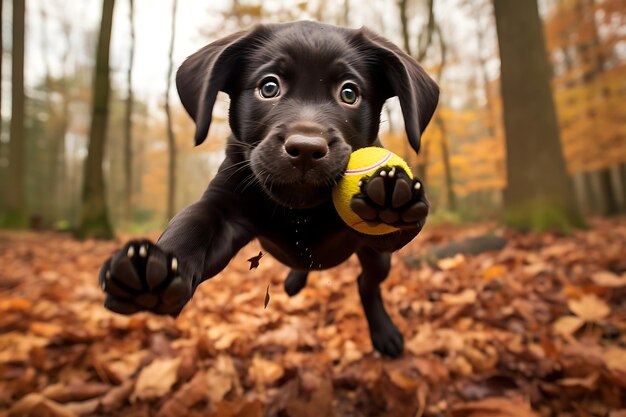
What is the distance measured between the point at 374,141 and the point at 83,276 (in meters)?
4.60

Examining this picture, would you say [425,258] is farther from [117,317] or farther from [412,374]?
[117,317]

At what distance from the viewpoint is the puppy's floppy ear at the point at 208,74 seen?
6.28ft

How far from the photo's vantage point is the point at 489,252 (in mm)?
5379

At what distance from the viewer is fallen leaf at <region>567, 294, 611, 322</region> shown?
9.55 feet

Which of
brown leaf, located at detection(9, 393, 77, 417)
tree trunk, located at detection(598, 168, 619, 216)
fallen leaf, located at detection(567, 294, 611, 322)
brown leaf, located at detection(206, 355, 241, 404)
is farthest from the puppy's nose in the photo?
tree trunk, located at detection(598, 168, 619, 216)

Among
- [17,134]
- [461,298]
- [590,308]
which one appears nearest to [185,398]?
[461,298]

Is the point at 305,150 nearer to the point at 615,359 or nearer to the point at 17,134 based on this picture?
the point at 615,359

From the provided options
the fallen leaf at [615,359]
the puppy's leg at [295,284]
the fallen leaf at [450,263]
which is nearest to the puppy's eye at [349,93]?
the puppy's leg at [295,284]

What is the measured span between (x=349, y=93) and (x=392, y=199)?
2.74ft

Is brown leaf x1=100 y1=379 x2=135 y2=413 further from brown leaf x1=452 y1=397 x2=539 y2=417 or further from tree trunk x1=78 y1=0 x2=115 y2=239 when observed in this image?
tree trunk x1=78 y1=0 x2=115 y2=239

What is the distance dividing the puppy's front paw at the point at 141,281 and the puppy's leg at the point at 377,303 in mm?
1456

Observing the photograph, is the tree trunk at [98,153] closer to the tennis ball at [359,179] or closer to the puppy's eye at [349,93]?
the puppy's eye at [349,93]

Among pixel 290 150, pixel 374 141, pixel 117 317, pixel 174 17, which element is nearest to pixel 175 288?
pixel 290 150

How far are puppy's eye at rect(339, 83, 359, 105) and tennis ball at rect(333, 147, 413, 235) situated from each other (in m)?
Result: 0.39
